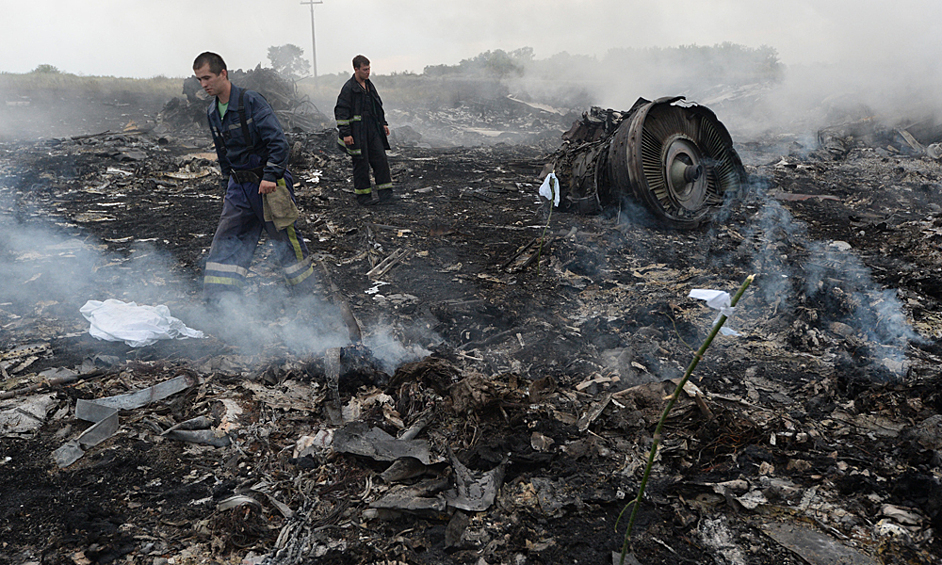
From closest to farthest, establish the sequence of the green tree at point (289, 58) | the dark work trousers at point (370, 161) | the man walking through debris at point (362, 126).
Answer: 1. the man walking through debris at point (362, 126)
2. the dark work trousers at point (370, 161)
3. the green tree at point (289, 58)

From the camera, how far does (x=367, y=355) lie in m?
3.49

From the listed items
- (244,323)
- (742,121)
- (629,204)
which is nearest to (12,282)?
(244,323)

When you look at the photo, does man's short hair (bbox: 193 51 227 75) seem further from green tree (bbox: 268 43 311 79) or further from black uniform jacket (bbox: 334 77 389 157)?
green tree (bbox: 268 43 311 79)

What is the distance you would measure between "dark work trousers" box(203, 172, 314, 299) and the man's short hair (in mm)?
767

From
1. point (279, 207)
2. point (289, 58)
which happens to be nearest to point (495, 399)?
point (279, 207)

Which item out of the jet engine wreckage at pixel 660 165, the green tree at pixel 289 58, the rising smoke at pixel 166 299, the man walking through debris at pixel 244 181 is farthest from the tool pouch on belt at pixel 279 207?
the green tree at pixel 289 58

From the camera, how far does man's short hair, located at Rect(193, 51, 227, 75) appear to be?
351 cm

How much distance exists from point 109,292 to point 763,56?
114 ft

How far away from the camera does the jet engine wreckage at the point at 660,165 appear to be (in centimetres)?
595

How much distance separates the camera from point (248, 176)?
12.6 ft

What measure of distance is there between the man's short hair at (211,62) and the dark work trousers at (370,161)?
3.68 metres

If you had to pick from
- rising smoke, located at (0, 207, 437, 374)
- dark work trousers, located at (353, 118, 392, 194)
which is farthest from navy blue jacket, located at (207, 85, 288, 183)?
dark work trousers, located at (353, 118, 392, 194)

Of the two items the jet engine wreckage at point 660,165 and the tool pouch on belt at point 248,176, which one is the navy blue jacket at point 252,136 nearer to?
the tool pouch on belt at point 248,176

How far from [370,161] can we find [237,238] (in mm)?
3957
